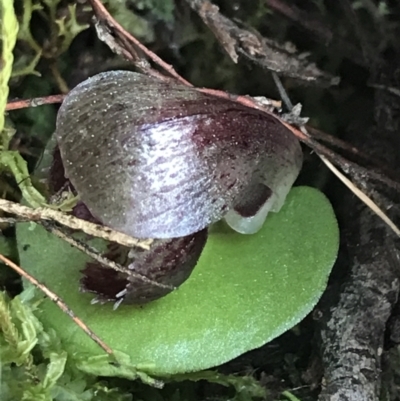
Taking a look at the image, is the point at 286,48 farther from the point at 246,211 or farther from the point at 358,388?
the point at 358,388

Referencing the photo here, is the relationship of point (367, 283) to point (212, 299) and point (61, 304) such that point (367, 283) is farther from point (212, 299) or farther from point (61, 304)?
point (61, 304)

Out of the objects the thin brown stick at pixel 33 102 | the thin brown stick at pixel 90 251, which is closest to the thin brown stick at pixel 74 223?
the thin brown stick at pixel 90 251

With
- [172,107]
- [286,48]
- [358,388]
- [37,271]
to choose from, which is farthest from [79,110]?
[358,388]

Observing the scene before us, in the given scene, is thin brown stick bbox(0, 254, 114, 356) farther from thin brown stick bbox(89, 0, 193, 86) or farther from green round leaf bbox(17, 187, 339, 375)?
thin brown stick bbox(89, 0, 193, 86)

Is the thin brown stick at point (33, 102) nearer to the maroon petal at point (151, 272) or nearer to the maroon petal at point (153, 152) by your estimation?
the maroon petal at point (153, 152)

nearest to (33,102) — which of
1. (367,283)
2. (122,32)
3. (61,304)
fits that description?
(122,32)

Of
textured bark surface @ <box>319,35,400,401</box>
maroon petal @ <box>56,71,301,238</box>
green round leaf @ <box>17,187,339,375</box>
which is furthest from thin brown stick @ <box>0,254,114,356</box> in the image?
textured bark surface @ <box>319,35,400,401</box>

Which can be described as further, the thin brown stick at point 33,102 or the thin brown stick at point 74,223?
the thin brown stick at point 33,102
